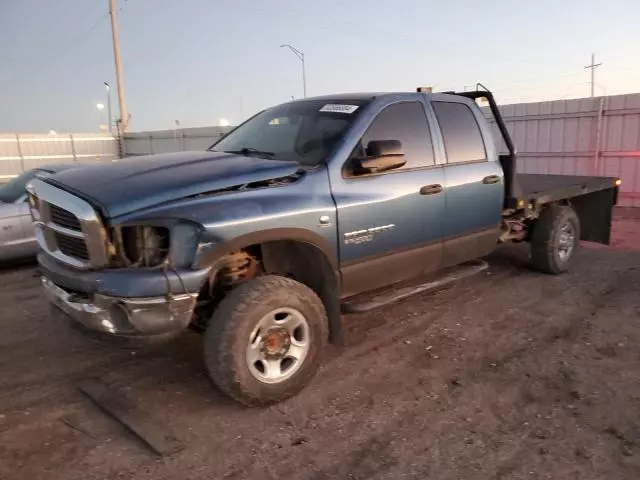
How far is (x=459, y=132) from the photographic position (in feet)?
16.4

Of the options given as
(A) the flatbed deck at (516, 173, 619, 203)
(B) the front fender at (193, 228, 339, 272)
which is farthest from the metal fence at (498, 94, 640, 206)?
(B) the front fender at (193, 228, 339, 272)

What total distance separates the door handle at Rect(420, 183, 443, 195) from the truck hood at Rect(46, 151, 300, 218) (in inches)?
46.8

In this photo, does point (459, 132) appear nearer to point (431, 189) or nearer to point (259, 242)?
point (431, 189)

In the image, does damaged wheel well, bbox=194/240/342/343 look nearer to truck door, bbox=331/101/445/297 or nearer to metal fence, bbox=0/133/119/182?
truck door, bbox=331/101/445/297

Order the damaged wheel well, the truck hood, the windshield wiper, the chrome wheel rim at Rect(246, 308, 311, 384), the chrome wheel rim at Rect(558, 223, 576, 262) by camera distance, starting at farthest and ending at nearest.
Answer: the chrome wheel rim at Rect(558, 223, 576, 262) < the windshield wiper < the damaged wheel well < the chrome wheel rim at Rect(246, 308, 311, 384) < the truck hood

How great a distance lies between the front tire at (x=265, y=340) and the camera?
10.9 feet

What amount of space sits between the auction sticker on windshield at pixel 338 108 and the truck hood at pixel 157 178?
792 mm

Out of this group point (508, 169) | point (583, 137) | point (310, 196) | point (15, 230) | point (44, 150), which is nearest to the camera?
point (310, 196)

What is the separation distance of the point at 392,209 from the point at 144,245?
1907 millimetres

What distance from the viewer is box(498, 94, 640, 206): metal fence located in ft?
34.8

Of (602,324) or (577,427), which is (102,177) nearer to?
(577,427)

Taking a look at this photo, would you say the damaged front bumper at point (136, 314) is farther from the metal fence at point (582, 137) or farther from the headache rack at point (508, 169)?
the metal fence at point (582, 137)

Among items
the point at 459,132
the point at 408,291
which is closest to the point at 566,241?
the point at 459,132

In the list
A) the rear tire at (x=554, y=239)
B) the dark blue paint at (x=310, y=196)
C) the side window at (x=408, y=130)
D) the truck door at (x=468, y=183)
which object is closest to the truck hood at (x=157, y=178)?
the dark blue paint at (x=310, y=196)
